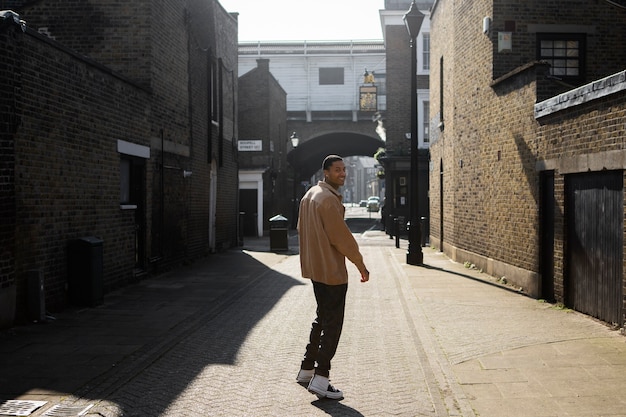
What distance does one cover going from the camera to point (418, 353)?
6.96 m

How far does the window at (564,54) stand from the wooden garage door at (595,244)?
17.3 ft

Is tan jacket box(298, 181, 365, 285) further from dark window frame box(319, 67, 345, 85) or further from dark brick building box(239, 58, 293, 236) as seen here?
dark window frame box(319, 67, 345, 85)

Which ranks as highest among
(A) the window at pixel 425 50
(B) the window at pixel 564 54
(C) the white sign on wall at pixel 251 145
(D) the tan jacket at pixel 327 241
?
(A) the window at pixel 425 50

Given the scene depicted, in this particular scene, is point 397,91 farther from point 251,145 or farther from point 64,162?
point 64,162

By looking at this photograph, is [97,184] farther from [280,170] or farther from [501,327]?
[280,170]

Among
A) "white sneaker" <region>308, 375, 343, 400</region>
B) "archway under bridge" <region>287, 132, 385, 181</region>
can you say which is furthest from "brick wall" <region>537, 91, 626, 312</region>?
"archway under bridge" <region>287, 132, 385, 181</region>

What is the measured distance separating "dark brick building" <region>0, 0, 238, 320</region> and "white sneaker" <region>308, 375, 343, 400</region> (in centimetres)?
459

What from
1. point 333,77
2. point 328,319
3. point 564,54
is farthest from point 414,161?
point 333,77

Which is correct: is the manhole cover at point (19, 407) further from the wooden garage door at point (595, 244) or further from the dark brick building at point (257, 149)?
the dark brick building at point (257, 149)

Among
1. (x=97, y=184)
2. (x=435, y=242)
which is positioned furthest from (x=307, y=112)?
(x=97, y=184)

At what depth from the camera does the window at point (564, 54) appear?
1381 cm

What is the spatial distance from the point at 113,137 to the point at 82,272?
2.88m

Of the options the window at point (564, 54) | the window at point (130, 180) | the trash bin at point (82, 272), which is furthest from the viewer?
the window at point (564, 54)

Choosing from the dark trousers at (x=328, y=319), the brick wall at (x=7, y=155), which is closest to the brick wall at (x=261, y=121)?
the brick wall at (x=7, y=155)
